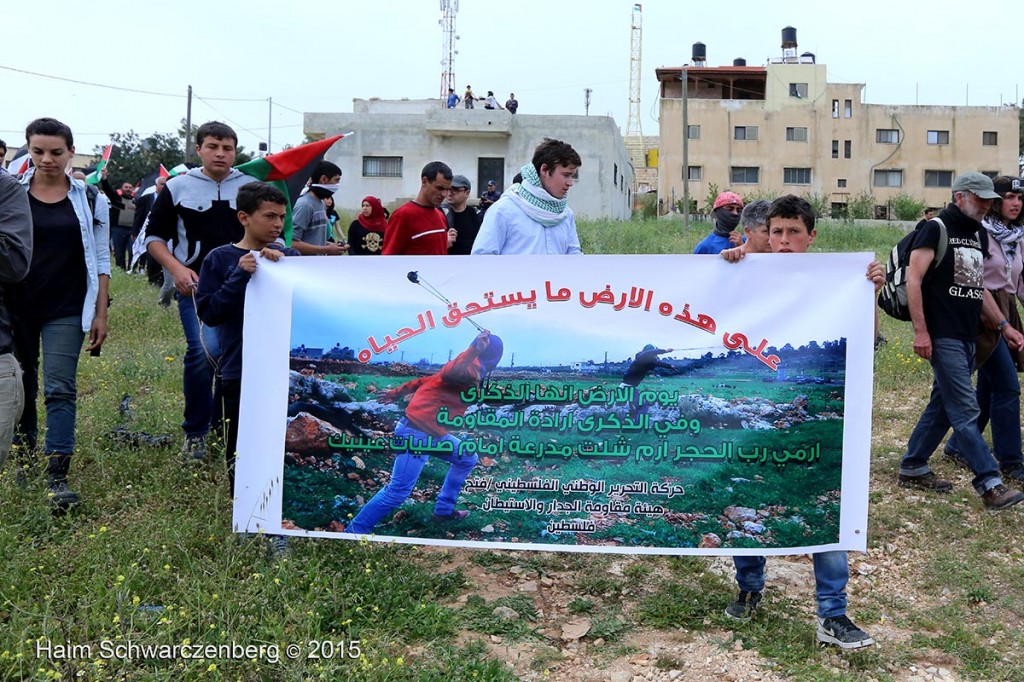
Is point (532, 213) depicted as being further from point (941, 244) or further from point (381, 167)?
point (381, 167)

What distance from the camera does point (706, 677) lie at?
3.59 meters

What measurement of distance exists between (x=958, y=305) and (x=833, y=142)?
44.4 metres

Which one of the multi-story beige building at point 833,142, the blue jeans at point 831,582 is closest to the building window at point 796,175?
the multi-story beige building at point 833,142

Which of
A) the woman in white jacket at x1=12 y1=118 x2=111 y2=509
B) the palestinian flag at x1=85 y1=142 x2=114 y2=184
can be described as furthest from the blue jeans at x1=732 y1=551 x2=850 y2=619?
the palestinian flag at x1=85 y1=142 x2=114 y2=184

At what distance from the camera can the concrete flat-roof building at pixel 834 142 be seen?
1822 inches

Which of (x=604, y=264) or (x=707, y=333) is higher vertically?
(x=604, y=264)

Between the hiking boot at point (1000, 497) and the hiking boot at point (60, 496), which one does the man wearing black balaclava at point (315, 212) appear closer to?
the hiking boot at point (60, 496)

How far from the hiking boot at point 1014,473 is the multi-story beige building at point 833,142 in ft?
135

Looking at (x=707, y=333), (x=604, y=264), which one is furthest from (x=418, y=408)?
(x=707, y=333)

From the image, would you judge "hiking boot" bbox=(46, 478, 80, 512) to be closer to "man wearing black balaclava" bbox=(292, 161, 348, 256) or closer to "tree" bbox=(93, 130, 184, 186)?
"man wearing black balaclava" bbox=(292, 161, 348, 256)

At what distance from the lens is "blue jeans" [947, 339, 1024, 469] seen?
5.97m

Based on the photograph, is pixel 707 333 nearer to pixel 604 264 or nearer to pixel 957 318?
pixel 604 264

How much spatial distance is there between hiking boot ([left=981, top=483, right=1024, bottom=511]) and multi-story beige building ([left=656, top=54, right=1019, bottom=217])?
138 feet

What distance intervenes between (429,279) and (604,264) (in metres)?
0.77
